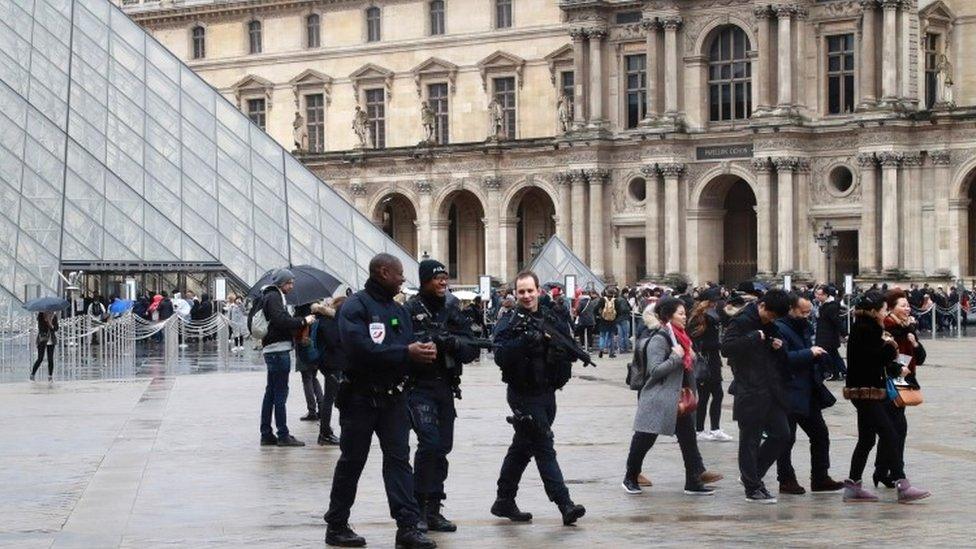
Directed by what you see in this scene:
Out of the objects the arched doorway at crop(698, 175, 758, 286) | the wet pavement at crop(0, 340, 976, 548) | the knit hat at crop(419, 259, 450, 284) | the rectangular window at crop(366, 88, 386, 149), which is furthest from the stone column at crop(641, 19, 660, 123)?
the knit hat at crop(419, 259, 450, 284)

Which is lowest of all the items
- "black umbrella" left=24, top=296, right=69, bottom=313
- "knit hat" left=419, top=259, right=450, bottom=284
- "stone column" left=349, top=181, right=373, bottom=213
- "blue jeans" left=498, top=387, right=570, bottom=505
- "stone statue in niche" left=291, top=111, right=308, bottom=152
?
"blue jeans" left=498, top=387, right=570, bottom=505

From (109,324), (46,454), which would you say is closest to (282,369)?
(46,454)

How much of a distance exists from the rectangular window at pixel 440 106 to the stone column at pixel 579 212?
8.20 m

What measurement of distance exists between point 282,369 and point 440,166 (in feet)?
159

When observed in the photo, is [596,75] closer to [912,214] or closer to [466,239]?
[466,239]

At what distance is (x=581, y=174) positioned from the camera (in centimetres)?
6262

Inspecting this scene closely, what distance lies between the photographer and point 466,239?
70875mm

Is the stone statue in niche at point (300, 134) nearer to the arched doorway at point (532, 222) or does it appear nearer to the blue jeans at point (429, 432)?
the arched doorway at point (532, 222)

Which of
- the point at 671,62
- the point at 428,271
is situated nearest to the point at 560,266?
the point at 671,62

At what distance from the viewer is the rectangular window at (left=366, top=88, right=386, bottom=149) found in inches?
2800

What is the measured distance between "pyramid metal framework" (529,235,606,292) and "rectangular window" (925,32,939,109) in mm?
12776

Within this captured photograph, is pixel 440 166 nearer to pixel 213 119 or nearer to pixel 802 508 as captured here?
pixel 213 119

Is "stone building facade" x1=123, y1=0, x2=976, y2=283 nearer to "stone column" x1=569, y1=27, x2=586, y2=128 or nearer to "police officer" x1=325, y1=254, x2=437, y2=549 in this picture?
"stone column" x1=569, y1=27, x2=586, y2=128

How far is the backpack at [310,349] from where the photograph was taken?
1901 cm
